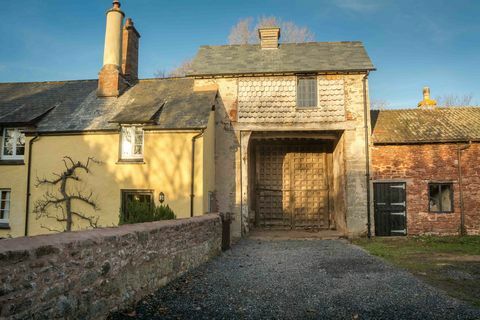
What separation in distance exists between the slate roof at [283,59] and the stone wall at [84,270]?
1022 cm

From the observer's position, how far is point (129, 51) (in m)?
18.6

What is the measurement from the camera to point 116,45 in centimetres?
1653

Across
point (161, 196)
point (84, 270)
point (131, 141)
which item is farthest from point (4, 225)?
point (84, 270)

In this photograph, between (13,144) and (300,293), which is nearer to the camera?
(300,293)

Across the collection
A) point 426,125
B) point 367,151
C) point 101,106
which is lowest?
point 367,151

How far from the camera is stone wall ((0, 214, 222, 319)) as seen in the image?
10.3 feet

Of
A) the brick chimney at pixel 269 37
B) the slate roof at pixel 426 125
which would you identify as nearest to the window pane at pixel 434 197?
the slate roof at pixel 426 125

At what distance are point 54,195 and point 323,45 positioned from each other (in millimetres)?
13942

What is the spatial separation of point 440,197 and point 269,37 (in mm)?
10804

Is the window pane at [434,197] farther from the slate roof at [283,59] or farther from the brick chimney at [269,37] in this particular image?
the brick chimney at [269,37]

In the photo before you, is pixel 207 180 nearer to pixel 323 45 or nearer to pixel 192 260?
pixel 192 260

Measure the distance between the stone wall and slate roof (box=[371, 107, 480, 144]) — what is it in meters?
11.5

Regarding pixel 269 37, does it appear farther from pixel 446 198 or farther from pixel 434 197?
pixel 446 198

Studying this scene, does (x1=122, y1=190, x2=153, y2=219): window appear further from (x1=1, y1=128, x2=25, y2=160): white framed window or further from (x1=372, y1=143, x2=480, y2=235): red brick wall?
(x1=372, y1=143, x2=480, y2=235): red brick wall
